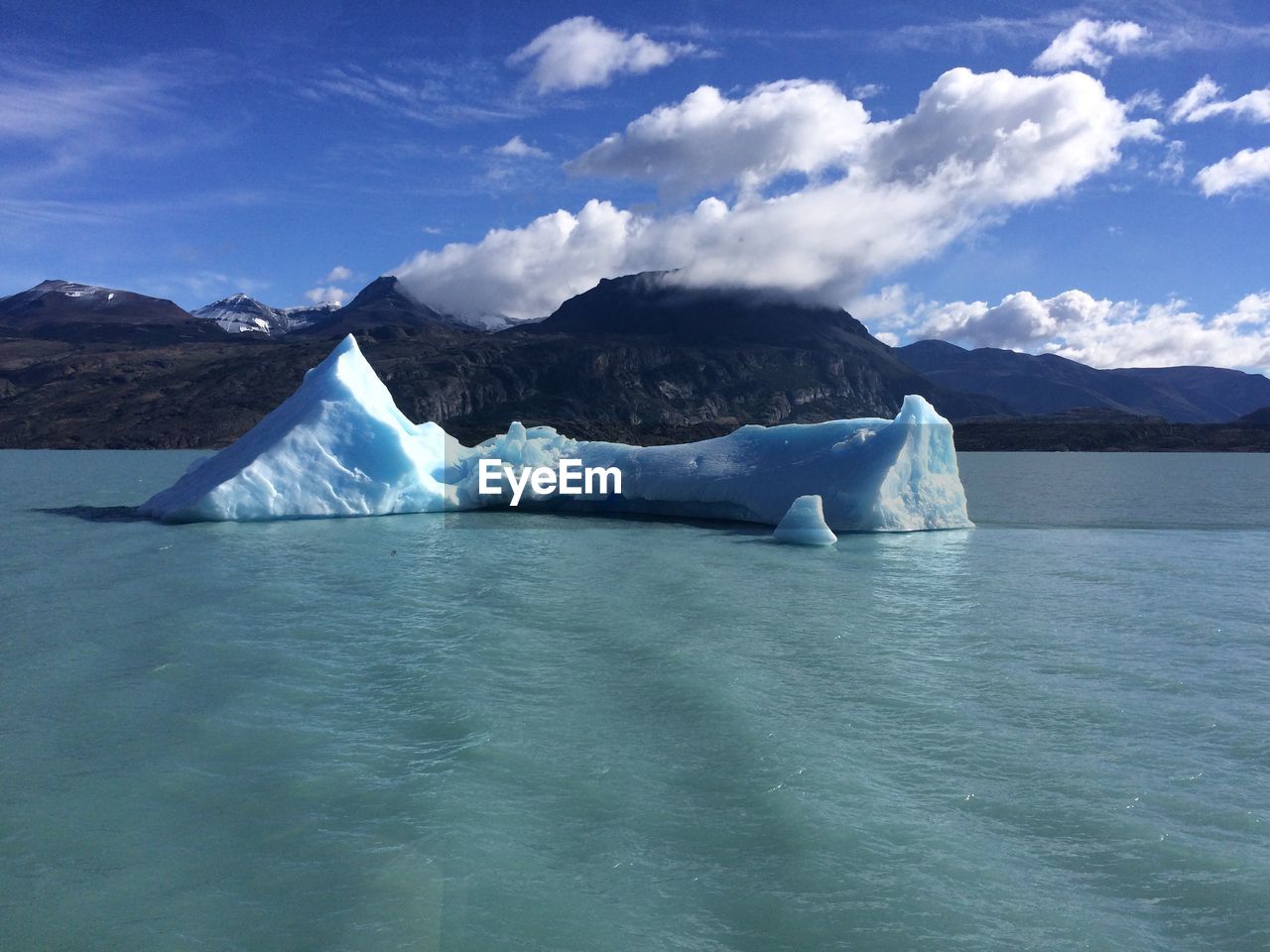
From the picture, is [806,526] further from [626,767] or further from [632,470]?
[626,767]

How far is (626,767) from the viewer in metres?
5.50

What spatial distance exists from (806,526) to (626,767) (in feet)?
39.6

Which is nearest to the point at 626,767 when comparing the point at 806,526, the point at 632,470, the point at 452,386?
the point at 806,526

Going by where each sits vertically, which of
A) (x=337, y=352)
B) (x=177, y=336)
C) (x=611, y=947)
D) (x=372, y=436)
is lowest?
(x=611, y=947)

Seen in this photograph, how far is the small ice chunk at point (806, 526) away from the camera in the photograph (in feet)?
55.5

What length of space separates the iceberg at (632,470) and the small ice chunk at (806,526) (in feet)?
4.52

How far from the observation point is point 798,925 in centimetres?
381

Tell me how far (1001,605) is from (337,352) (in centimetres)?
1609

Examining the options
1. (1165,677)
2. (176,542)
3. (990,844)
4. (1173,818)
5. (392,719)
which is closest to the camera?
(990,844)

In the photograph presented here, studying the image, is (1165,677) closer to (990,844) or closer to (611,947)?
(990,844)

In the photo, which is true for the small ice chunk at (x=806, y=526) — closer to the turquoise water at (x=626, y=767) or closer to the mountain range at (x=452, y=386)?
the turquoise water at (x=626, y=767)

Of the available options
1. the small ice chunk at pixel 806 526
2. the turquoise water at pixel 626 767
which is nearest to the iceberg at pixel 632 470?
the small ice chunk at pixel 806 526

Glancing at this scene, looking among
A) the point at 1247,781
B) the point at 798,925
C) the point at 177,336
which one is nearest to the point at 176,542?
the point at 798,925

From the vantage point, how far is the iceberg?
18.3 metres
